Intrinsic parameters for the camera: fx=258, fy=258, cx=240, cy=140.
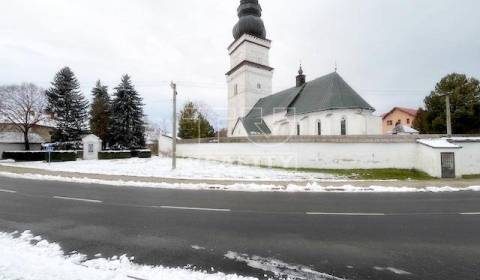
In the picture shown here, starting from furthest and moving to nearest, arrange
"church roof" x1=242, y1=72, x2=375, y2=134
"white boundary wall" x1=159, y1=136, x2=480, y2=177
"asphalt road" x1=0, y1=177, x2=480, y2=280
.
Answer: "church roof" x1=242, y1=72, x2=375, y2=134
"white boundary wall" x1=159, y1=136, x2=480, y2=177
"asphalt road" x1=0, y1=177, x2=480, y2=280

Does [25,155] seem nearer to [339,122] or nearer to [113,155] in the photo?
[113,155]

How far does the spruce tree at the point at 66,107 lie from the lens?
38469 mm

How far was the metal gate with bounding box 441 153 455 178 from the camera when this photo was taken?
18.0m

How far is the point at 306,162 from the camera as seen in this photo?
21344mm

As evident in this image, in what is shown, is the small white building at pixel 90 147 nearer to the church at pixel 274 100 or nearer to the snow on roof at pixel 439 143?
the church at pixel 274 100

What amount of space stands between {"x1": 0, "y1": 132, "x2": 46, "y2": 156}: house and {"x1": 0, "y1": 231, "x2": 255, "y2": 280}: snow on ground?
159 feet

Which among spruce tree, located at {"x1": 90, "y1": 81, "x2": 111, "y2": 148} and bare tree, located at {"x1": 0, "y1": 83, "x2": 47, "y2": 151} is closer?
bare tree, located at {"x1": 0, "y1": 83, "x2": 47, "y2": 151}

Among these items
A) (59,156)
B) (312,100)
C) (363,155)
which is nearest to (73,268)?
(363,155)

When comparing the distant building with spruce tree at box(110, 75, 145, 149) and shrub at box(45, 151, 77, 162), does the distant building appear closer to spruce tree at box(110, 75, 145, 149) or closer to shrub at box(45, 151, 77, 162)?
spruce tree at box(110, 75, 145, 149)

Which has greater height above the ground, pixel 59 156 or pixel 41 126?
pixel 41 126

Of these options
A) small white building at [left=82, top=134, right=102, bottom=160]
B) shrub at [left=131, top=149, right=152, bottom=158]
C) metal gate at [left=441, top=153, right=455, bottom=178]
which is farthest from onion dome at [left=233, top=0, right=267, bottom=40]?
metal gate at [left=441, top=153, right=455, bottom=178]

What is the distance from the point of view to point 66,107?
→ 39.2 m

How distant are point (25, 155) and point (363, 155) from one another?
39.4m

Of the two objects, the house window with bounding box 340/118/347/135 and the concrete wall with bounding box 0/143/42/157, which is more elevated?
the house window with bounding box 340/118/347/135
